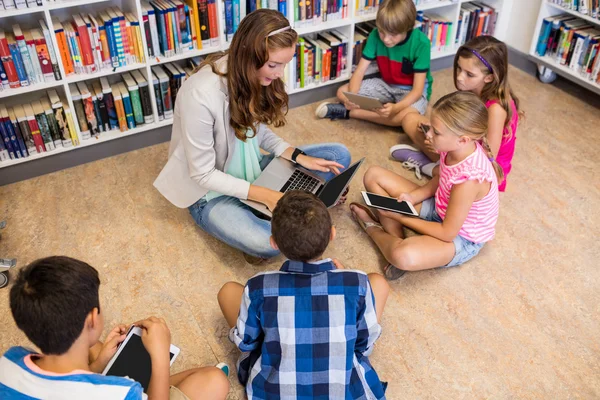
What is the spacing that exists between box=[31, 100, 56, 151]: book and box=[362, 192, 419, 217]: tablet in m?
1.49

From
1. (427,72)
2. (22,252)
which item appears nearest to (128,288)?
(22,252)

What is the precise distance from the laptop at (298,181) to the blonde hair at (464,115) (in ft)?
1.21

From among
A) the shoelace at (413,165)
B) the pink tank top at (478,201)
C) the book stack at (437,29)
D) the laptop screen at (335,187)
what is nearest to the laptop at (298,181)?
the laptop screen at (335,187)

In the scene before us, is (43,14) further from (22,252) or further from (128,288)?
(128,288)

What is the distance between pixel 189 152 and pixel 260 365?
0.82m

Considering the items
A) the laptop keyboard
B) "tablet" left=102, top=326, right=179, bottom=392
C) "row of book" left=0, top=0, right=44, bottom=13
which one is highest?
"row of book" left=0, top=0, right=44, bottom=13

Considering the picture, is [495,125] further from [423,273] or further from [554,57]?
[554,57]

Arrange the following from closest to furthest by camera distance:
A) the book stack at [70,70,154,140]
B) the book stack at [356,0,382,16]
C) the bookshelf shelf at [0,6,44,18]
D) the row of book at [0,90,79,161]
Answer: the bookshelf shelf at [0,6,44,18] < the row of book at [0,90,79,161] < the book stack at [70,70,154,140] < the book stack at [356,0,382,16]

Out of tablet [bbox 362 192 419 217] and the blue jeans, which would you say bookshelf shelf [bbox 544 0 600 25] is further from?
the blue jeans

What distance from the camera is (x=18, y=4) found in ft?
7.59

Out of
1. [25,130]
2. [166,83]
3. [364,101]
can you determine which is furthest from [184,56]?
[364,101]

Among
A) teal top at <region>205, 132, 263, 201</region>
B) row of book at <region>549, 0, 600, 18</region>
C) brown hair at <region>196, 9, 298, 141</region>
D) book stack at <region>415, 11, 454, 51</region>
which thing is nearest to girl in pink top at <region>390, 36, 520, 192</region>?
brown hair at <region>196, 9, 298, 141</region>

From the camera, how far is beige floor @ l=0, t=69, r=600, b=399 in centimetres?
193

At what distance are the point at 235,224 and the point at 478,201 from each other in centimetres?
91
